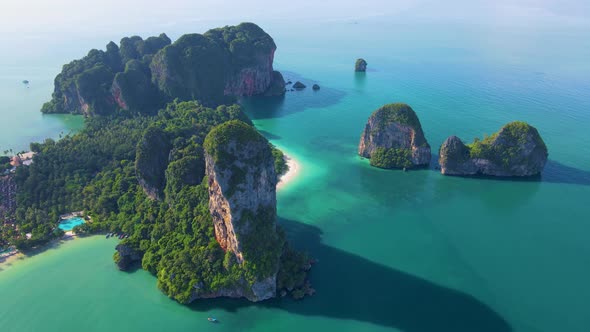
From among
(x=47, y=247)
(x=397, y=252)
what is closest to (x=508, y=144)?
(x=397, y=252)

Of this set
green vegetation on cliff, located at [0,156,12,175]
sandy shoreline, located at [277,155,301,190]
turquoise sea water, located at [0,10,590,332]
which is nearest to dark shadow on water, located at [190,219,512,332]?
turquoise sea water, located at [0,10,590,332]

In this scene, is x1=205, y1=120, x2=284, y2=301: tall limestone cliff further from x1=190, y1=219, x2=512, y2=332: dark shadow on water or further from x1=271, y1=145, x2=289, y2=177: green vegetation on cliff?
x1=271, y1=145, x2=289, y2=177: green vegetation on cliff

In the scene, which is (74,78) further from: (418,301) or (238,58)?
(418,301)

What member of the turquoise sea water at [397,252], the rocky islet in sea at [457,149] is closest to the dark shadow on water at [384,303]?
the turquoise sea water at [397,252]

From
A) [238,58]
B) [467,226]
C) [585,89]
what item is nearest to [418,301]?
[467,226]

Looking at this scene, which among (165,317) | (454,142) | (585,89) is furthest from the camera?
(585,89)

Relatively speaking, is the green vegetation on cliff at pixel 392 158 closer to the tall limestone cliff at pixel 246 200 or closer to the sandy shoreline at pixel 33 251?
the tall limestone cliff at pixel 246 200
